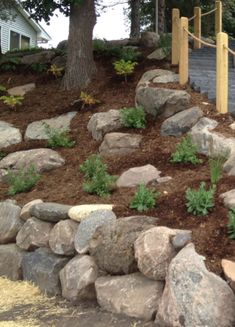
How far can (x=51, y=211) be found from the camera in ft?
18.8

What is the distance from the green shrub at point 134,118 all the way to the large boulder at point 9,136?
1788 millimetres

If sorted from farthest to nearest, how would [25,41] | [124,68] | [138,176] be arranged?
[25,41]
[124,68]
[138,176]

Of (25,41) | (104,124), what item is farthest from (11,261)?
(25,41)

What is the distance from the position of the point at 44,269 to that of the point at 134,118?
3.12m

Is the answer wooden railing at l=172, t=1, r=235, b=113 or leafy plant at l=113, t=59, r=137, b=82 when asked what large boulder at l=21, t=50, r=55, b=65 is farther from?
wooden railing at l=172, t=1, r=235, b=113

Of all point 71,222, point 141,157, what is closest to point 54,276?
point 71,222

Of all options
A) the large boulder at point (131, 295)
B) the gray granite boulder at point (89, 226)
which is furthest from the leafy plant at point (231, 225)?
the gray granite boulder at point (89, 226)

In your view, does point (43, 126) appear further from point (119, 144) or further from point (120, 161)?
point (120, 161)

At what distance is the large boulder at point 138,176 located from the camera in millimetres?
6301

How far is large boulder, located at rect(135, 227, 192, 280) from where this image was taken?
454cm

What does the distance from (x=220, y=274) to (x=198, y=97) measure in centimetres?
431

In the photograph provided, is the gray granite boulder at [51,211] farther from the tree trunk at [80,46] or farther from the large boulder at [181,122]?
the tree trunk at [80,46]

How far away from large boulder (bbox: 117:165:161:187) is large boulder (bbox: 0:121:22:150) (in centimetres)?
271

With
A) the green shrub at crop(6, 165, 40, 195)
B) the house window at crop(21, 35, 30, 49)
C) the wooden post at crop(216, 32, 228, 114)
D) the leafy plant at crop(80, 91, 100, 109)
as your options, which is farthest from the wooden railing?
the house window at crop(21, 35, 30, 49)
